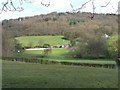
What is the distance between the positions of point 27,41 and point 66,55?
961 centimetres

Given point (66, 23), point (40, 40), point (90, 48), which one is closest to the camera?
point (66, 23)

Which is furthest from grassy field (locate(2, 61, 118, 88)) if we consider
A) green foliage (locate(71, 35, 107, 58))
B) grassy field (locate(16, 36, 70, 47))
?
grassy field (locate(16, 36, 70, 47))

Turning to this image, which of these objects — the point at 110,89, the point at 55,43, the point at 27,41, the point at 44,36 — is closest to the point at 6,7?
the point at 110,89

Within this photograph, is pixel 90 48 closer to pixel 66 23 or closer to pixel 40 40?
pixel 40 40

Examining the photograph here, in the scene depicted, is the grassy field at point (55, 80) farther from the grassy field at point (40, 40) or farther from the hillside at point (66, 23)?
the grassy field at point (40, 40)

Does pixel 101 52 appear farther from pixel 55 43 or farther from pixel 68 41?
pixel 55 43

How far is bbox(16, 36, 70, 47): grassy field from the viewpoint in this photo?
77713mm

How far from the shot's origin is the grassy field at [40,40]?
3060 inches

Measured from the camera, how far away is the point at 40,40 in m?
82.7

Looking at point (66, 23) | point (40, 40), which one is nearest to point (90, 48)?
point (40, 40)

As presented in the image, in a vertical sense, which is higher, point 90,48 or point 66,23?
point 66,23

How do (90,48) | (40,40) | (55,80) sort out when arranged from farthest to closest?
(40,40)
(90,48)
(55,80)

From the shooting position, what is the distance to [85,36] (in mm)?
72312

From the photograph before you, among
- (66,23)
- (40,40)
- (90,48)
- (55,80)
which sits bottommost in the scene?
(90,48)
